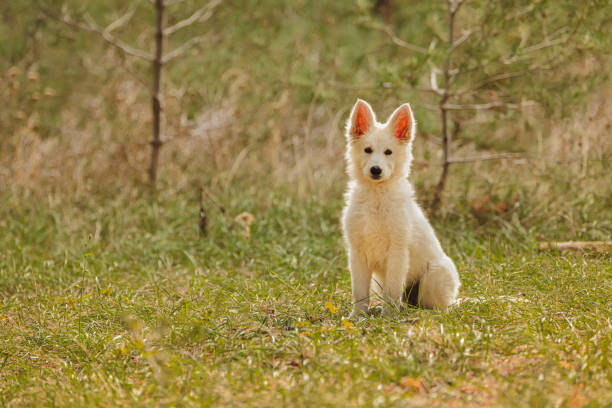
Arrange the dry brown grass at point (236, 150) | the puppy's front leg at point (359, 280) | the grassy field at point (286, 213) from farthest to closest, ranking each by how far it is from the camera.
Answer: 1. the dry brown grass at point (236, 150)
2. the puppy's front leg at point (359, 280)
3. the grassy field at point (286, 213)

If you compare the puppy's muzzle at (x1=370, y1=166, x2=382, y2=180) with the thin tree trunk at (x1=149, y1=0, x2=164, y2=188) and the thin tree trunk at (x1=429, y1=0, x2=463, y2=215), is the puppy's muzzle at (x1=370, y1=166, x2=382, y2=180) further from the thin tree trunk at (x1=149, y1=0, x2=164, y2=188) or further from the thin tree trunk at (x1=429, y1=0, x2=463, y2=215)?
the thin tree trunk at (x1=149, y1=0, x2=164, y2=188)

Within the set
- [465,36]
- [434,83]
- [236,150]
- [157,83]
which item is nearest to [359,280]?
[434,83]

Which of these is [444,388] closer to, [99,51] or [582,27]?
[582,27]

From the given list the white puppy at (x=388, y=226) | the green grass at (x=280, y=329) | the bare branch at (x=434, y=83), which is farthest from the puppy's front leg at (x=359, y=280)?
the bare branch at (x=434, y=83)

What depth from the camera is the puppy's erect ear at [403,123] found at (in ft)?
12.5

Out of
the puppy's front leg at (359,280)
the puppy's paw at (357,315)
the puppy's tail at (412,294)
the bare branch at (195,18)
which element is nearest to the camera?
the puppy's paw at (357,315)

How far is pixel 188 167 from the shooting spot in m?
7.91

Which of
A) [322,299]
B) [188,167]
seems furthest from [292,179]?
[322,299]

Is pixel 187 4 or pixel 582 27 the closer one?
pixel 582 27

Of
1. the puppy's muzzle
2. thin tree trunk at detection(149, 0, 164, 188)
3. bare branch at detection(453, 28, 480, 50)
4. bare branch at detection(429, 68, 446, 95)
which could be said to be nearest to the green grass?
the puppy's muzzle

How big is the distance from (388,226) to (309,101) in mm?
3919

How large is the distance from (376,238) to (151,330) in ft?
4.90

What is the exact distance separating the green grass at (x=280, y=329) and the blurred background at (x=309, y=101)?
1.07 metres

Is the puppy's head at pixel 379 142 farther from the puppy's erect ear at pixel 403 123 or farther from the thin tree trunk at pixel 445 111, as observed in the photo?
the thin tree trunk at pixel 445 111
